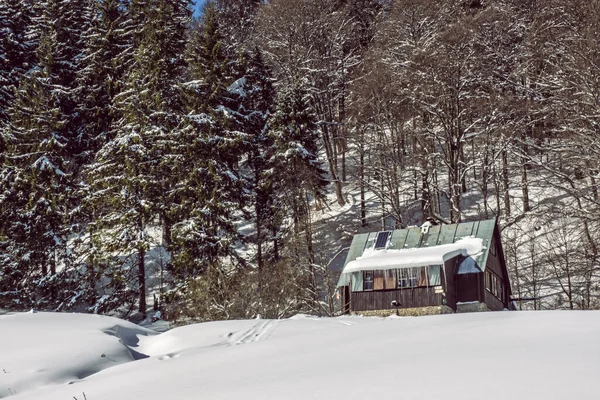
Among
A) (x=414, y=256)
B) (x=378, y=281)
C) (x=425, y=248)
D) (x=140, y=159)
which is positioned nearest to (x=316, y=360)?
(x=414, y=256)

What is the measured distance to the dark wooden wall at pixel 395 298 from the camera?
1048 inches

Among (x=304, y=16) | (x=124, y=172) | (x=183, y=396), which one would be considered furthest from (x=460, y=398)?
(x=304, y=16)

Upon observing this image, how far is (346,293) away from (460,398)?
22330mm

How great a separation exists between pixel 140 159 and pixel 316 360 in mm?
25208

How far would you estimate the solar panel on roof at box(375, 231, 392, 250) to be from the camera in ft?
94.1

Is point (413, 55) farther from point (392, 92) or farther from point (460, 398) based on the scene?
point (460, 398)

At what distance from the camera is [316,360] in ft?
32.0

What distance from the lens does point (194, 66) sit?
35625mm

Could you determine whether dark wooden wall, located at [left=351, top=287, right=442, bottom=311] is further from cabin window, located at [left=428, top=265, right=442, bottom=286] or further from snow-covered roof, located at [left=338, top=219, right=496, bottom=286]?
snow-covered roof, located at [left=338, top=219, right=496, bottom=286]

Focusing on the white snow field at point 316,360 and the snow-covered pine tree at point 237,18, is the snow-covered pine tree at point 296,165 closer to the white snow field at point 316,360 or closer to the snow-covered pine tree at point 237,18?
the white snow field at point 316,360

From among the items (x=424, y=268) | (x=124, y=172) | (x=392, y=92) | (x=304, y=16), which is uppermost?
(x=304, y=16)

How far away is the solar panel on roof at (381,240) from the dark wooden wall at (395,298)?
2.11 metres

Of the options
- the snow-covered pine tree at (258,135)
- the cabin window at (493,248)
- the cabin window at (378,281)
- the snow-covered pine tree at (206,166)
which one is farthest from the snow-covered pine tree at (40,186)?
the cabin window at (493,248)

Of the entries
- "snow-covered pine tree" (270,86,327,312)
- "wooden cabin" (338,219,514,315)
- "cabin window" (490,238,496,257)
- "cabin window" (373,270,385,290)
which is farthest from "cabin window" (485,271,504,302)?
"snow-covered pine tree" (270,86,327,312)
